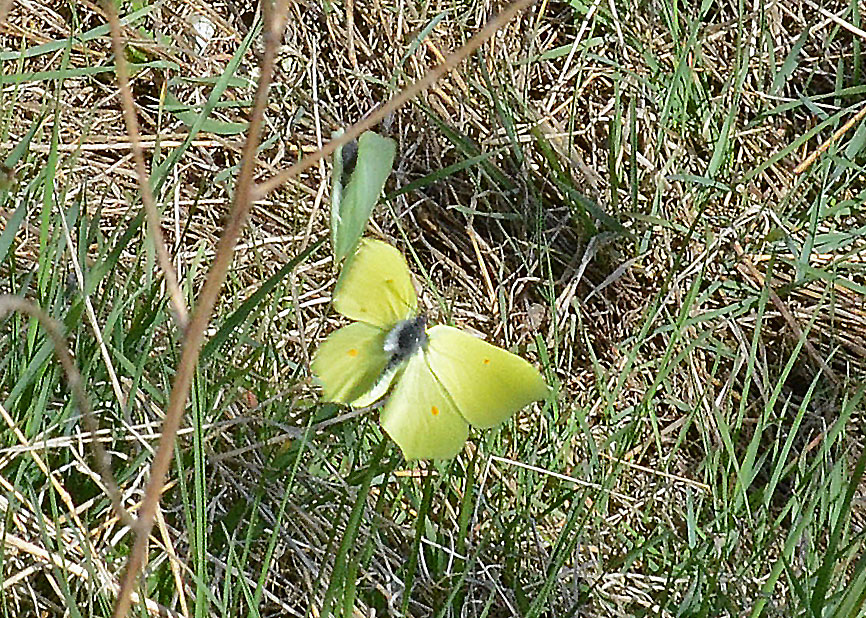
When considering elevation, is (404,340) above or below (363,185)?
below

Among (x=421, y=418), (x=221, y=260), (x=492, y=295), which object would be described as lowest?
(x=492, y=295)

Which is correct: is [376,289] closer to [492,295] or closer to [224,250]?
[224,250]

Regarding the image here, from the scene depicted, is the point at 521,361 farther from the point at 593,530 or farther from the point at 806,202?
the point at 806,202

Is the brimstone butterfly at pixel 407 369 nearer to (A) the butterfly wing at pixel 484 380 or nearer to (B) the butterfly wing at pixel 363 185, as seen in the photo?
(A) the butterfly wing at pixel 484 380

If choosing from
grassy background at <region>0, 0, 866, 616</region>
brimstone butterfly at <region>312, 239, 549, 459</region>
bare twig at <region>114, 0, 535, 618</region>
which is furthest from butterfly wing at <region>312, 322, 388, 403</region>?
bare twig at <region>114, 0, 535, 618</region>

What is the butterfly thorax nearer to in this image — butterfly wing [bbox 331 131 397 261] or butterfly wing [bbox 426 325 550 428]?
butterfly wing [bbox 426 325 550 428]

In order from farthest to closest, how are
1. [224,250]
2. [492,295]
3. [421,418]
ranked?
[492,295] → [421,418] → [224,250]

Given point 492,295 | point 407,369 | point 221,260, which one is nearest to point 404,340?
point 407,369
